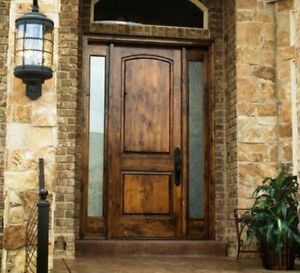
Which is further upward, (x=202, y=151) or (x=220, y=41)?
(x=220, y=41)

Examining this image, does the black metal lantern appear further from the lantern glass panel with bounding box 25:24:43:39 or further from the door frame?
the door frame

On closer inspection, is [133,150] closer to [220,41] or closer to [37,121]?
[220,41]

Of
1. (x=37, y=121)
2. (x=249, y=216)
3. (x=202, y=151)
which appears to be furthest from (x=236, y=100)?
(x=37, y=121)

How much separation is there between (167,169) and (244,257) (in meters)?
1.15

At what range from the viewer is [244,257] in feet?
17.6

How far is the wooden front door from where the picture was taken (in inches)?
226

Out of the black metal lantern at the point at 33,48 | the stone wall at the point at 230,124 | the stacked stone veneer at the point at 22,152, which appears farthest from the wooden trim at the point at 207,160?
the black metal lantern at the point at 33,48

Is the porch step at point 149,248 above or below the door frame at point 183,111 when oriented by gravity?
below

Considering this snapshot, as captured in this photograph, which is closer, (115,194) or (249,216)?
(249,216)

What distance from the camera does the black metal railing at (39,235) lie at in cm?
351

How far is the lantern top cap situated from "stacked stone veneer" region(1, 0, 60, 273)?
0.39 ft

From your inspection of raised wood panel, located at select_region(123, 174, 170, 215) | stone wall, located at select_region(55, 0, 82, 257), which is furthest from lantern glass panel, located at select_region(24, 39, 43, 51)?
raised wood panel, located at select_region(123, 174, 170, 215)

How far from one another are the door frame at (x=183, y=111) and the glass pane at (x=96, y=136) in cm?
4

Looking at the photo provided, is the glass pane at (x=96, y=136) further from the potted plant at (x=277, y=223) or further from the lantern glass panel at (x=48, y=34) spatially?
the lantern glass panel at (x=48, y=34)
